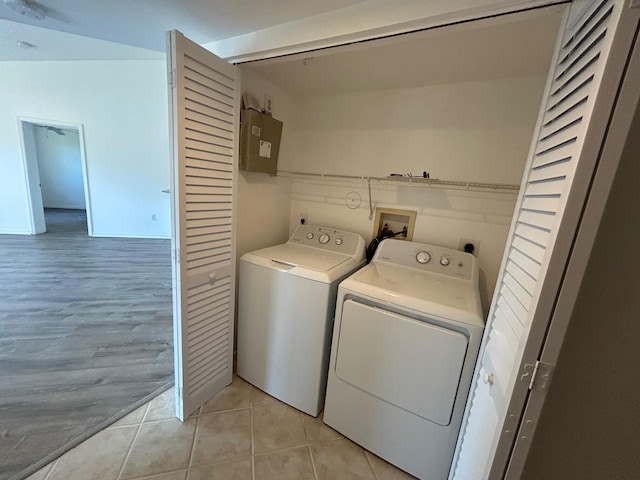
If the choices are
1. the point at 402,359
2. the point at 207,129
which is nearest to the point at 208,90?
the point at 207,129

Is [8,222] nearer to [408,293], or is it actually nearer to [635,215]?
[408,293]

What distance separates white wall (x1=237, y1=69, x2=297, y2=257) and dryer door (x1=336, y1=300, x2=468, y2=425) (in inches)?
36.3

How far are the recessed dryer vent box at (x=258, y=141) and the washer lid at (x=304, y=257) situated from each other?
0.55m

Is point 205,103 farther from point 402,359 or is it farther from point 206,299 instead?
point 402,359

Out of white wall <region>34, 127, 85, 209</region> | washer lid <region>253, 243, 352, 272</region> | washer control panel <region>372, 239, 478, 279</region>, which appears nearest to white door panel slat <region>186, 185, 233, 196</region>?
washer lid <region>253, 243, 352, 272</region>

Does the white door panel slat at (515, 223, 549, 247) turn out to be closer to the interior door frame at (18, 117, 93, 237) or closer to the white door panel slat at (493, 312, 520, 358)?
the white door panel slat at (493, 312, 520, 358)

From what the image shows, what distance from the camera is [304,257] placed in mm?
1723

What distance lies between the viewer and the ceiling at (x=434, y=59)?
1.04m

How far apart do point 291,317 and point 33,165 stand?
243 inches

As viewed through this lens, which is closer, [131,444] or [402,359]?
[402,359]

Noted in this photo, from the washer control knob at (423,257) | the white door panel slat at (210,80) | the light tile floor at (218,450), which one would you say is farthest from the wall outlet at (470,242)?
the white door panel slat at (210,80)

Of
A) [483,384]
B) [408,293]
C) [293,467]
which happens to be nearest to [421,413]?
[483,384]

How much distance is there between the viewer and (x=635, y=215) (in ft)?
1.81

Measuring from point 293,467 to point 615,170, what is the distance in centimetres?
166
